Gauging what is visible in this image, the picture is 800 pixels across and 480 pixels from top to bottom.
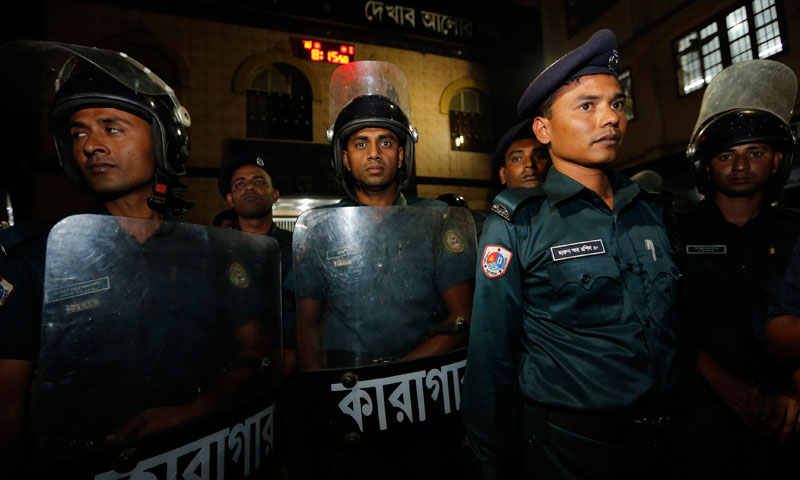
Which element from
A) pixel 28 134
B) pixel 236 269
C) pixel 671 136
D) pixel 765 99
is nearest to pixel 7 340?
pixel 236 269

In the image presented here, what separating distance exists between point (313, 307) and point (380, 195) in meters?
1.08

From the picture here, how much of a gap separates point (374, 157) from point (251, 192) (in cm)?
179

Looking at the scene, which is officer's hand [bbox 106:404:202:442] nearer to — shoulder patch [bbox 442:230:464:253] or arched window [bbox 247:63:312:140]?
shoulder patch [bbox 442:230:464:253]

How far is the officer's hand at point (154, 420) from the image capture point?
3.64 ft

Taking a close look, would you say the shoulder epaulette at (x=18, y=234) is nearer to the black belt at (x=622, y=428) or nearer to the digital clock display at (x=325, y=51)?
the black belt at (x=622, y=428)

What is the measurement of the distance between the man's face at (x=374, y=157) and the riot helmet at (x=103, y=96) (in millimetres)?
1006

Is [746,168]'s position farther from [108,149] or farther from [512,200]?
[108,149]

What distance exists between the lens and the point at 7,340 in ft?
3.82

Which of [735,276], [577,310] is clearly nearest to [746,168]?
[735,276]

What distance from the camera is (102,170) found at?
154 cm

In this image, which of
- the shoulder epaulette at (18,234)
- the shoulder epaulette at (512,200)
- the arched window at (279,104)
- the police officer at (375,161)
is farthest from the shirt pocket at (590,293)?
the arched window at (279,104)

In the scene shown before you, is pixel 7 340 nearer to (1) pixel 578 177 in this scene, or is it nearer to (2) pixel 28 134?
(1) pixel 578 177

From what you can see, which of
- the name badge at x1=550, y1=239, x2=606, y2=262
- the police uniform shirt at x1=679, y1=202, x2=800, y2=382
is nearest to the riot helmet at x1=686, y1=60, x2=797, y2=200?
the police uniform shirt at x1=679, y1=202, x2=800, y2=382

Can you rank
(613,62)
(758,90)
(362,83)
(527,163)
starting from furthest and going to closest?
(527,163), (362,83), (758,90), (613,62)
